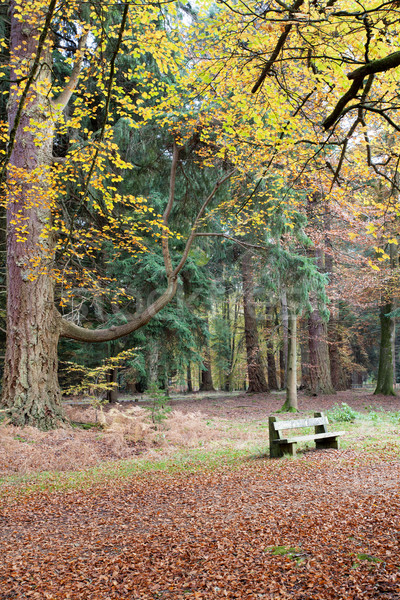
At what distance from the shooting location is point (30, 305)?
8.49 m

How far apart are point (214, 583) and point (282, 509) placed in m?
1.46

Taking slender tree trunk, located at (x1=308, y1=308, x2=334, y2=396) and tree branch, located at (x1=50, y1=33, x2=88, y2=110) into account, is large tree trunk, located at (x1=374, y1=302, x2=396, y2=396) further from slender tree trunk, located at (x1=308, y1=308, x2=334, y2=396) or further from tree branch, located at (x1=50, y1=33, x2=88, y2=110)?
tree branch, located at (x1=50, y1=33, x2=88, y2=110)

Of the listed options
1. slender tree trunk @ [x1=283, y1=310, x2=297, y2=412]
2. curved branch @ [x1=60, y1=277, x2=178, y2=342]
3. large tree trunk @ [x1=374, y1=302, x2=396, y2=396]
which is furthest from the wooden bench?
large tree trunk @ [x1=374, y1=302, x2=396, y2=396]

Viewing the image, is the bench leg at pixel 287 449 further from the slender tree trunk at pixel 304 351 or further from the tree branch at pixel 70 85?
the slender tree trunk at pixel 304 351

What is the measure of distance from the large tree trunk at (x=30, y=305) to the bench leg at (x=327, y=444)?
5.03 meters

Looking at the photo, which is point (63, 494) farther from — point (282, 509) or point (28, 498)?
point (282, 509)

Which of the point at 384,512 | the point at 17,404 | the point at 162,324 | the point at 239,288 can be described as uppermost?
the point at 239,288

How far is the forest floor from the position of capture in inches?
111

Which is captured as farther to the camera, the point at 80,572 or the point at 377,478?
the point at 377,478

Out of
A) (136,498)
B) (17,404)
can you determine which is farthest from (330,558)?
(17,404)

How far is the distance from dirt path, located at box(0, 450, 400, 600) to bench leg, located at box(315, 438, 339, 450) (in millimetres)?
1380

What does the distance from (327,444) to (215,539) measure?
13.5 feet

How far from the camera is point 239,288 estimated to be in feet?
75.4

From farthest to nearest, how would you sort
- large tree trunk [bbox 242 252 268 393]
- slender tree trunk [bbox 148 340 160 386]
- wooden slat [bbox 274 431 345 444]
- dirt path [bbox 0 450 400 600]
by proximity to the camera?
1. large tree trunk [bbox 242 252 268 393]
2. slender tree trunk [bbox 148 340 160 386]
3. wooden slat [bbox 274 431 345 444]
4. dirt path [bbox 0 450 400 600]
